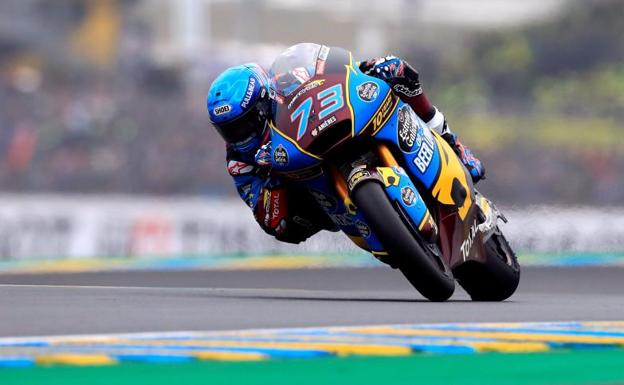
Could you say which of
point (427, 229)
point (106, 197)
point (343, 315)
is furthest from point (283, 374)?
point (106, 197)

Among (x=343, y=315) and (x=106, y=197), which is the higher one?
(x=343, y=315)

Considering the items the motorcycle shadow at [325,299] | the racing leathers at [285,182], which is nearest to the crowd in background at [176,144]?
the motorcycle shadow at [325,299]

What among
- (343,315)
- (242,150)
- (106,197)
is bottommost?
(106,197)

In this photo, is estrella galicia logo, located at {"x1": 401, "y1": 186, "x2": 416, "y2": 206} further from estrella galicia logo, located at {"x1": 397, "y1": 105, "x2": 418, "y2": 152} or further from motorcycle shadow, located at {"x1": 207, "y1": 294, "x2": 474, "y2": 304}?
motorcycle shadow, located at {"x1": 207, "y1": 294, "x2": 474, "y2": 304}

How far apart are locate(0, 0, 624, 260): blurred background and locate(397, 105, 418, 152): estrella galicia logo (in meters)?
8.85

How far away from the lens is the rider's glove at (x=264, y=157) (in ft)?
22.2

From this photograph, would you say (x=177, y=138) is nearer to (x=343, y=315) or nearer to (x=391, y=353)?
(x=343, y=315)

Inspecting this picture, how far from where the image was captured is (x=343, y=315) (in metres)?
5.69

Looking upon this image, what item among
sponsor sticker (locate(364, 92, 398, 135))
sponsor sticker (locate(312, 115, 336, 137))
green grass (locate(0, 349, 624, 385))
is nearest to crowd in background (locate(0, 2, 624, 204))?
sponsor sticker (locate(364, 92, 398, 135))

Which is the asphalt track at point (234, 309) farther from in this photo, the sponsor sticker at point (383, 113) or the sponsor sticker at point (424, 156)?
the sponsor sticker at point (383, 113)

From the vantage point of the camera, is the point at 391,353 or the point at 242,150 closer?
the point at 391,353

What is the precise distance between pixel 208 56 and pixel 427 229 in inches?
787

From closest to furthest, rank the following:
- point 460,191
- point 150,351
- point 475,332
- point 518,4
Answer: point 150,351
point 475,332
point 460,191
point 518,4

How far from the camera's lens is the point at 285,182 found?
715cm
